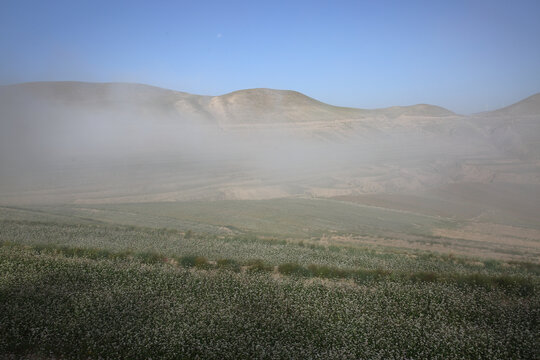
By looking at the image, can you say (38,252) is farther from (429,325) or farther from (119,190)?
(119,190)

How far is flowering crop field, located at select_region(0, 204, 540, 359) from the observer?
24.6 feet

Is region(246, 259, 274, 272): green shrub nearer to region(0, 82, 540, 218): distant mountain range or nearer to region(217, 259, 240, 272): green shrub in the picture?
region(217, 259, 240, 272): green shrub

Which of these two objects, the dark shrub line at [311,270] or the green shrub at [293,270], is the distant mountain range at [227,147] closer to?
the dark shrub line at [311,270]

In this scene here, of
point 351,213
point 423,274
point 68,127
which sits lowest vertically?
point 351,213

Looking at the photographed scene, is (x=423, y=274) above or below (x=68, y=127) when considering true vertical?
below

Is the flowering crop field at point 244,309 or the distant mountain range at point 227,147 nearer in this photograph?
the flowering crop field at point 244,309

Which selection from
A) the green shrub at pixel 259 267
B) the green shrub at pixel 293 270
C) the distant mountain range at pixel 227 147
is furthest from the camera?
the distant mountain range at pixel 227 147

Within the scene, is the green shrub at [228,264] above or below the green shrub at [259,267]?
above

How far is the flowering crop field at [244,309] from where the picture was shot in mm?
7500

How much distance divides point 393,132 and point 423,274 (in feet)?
283

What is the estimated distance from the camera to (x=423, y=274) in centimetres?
1153

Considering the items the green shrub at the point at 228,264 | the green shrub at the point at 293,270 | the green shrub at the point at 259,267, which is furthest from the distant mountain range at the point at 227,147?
the green shrub at the point at 293,270

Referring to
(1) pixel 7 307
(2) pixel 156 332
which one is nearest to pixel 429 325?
(2) pixel 156 332

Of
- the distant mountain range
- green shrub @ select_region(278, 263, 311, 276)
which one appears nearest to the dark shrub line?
green shrub @ select_region(278, 263, 311, 276)
